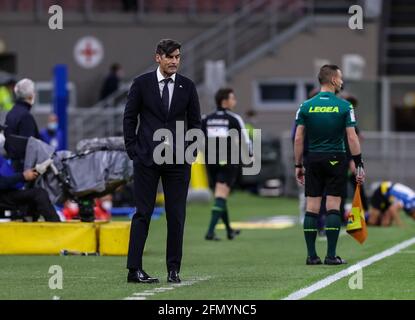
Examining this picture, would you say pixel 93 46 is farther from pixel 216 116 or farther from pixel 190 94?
pixel 190 94

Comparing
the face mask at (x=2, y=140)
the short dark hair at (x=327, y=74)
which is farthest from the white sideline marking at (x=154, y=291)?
the face mask at (x=2, y=140)

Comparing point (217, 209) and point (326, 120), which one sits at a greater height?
point (326, 120)

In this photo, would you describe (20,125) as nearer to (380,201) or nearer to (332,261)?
(332,261)

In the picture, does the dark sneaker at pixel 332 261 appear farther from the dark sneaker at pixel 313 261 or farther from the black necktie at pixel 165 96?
the black necktie at pixel 165 96

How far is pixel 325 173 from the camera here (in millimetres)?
14086

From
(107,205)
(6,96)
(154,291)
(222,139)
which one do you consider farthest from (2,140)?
(6,96)

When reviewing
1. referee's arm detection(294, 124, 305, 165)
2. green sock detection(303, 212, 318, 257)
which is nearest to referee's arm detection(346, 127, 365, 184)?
referee's arm detection(294, 124, 305, 165)

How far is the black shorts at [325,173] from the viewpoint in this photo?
13992 mm

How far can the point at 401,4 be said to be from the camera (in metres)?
35.7

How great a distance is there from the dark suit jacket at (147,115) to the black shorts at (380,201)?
371 inches

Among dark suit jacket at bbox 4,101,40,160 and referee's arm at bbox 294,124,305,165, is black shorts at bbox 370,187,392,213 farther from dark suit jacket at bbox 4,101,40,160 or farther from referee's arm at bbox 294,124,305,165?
referee's arm at bbox 294,124,305,165

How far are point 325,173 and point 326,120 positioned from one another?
58 cm
